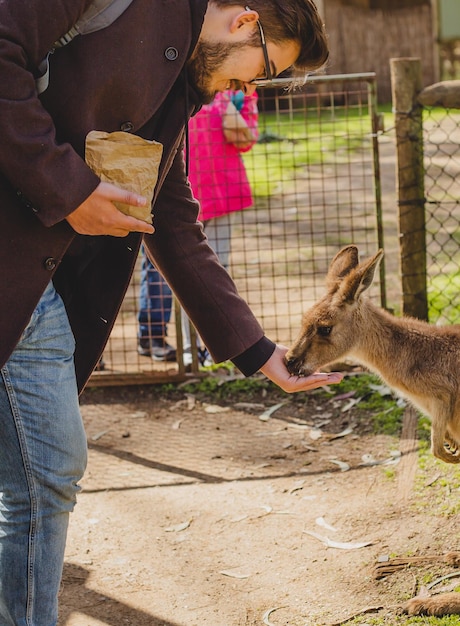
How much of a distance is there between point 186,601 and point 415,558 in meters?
0.88

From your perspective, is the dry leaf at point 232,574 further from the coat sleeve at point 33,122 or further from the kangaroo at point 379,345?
the coat sleeve at point 33,122

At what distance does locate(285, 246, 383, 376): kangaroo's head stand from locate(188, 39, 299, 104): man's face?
1660 mm

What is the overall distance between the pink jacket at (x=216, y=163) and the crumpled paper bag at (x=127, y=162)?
3.31 m

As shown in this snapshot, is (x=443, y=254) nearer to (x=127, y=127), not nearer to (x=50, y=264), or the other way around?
(x=127, y=127)

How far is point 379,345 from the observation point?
167 inches

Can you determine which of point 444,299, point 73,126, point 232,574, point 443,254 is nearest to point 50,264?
point 73,126

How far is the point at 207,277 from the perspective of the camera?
294 cm

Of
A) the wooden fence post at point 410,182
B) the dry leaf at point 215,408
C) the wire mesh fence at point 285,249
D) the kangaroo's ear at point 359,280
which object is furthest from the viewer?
the wire mesh fence at point 285,249

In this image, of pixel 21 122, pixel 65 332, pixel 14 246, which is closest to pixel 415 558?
pixel 65 332

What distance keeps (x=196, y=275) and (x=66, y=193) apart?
772mm

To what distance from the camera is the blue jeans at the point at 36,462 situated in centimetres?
237

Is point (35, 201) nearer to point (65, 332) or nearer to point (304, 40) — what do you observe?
point (65, 332)

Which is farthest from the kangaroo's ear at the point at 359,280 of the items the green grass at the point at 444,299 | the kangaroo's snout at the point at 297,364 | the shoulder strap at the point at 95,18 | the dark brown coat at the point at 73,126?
the shoulder strap at the point at 95,18

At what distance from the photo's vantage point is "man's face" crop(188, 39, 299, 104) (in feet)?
8.23
